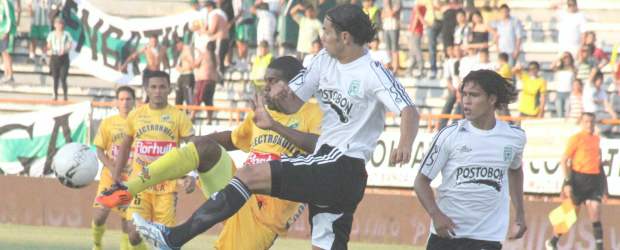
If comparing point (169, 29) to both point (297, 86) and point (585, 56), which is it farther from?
point (297, 86)

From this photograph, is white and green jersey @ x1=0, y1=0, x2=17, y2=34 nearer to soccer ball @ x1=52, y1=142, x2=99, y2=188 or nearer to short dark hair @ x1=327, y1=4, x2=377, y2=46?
soccer ball @ x1=52, y1=142, x2=99, y2=188

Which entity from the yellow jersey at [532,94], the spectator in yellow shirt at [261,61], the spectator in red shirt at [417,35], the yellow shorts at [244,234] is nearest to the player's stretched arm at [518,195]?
the yellow shorts at [244,234]

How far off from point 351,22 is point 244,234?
6.64 feet

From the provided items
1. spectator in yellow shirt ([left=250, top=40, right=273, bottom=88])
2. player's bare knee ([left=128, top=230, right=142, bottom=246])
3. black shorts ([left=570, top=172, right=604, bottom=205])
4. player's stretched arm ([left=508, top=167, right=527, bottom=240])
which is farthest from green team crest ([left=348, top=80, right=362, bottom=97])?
spectator in yellow shirt ([left=250, top=40, right=273, bottom=88])

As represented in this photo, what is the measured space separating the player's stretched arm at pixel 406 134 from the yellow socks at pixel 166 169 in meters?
1.65

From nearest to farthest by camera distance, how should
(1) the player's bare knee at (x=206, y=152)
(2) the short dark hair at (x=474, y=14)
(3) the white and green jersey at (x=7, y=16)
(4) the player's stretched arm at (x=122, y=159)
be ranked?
(1) the player's bare knee at (x=206, y=152) < (4) the player's stretched arm at (x=122, y=159) < (2) the short dark hair at (x=474, y=14) < (3) the white and green jersey at (x=7, y=16)

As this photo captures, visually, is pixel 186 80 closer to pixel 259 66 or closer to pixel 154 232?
pixel 259 66

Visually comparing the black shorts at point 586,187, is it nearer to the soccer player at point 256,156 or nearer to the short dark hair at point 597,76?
the short dark hair at point 597,76

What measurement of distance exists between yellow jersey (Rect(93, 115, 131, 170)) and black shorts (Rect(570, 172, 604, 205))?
20.6 feet

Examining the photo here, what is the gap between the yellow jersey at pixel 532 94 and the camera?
22281 mm

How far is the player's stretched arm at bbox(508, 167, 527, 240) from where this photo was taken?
31.0ft

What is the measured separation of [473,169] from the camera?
917 cm

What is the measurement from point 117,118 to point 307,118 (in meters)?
5.81

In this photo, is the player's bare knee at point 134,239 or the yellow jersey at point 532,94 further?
the yellow jersey at point 532,94
